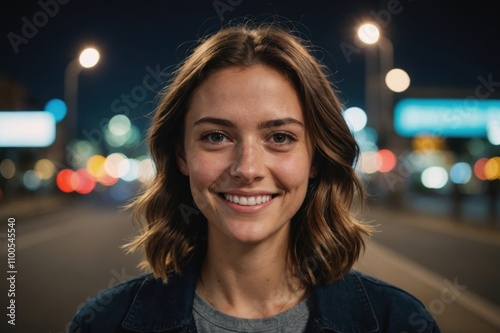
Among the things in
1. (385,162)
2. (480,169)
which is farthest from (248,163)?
(480,169)

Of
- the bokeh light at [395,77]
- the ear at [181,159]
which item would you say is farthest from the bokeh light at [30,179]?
the ear at [181,159]

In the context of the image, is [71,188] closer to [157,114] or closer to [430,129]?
[430,129]

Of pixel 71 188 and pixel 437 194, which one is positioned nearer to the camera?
pixel 71 188

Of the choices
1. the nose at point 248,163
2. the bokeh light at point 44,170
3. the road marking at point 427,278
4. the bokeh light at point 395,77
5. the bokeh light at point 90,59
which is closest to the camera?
the nose at point 248,163

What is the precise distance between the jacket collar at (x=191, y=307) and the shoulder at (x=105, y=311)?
4 cm

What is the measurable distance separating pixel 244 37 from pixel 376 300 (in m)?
1.33

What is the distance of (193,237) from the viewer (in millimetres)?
2771

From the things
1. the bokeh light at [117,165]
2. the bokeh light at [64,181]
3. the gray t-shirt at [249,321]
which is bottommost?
the gray t-shirt at [249,321]

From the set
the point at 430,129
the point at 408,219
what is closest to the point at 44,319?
the point at 408,219

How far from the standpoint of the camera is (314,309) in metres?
2.42

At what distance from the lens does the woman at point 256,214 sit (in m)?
2.33
